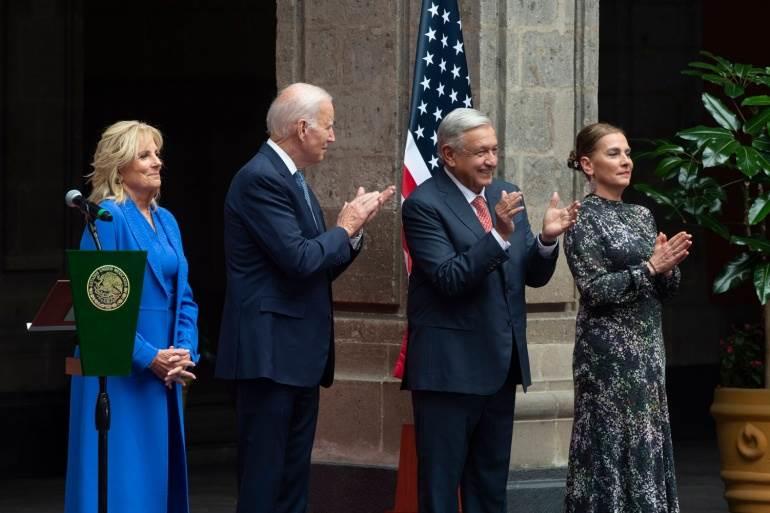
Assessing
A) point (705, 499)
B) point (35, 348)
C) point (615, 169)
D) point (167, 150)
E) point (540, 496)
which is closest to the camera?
point (615, 169)

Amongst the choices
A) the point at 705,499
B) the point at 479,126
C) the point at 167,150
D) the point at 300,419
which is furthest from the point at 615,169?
the point at 167,150

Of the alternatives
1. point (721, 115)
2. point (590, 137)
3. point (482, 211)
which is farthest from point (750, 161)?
point (482, 211)

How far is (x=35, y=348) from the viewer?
1345 centimetres

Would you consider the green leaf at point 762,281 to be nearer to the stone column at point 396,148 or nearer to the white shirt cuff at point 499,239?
the stone column at point 396,148

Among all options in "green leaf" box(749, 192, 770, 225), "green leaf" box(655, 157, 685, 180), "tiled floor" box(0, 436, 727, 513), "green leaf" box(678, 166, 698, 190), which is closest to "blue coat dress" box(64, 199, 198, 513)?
"tiled floor" box(0, 436, 727, 513)

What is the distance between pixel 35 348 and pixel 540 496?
14.9 ft

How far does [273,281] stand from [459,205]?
0.87m

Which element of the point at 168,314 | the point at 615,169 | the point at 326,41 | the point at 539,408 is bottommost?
the point at 539,408

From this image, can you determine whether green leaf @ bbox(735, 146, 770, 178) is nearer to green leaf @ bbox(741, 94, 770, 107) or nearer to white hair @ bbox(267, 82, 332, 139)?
green leaf @ bbox(741, 94, 770, 107)

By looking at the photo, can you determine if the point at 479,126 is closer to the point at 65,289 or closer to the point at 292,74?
the point at 65,289

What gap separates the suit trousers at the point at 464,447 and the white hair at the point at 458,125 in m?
0.95

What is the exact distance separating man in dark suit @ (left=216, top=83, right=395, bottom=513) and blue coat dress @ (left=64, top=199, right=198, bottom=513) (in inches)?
11.6

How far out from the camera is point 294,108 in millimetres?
8023

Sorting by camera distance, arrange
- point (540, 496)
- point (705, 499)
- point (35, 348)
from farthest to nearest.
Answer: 1. point (35, 348)
2. point (705, 499)
3. point (540, 496)
